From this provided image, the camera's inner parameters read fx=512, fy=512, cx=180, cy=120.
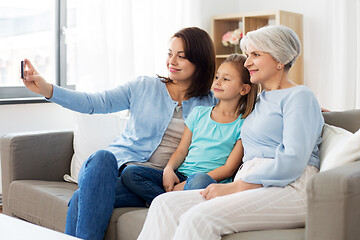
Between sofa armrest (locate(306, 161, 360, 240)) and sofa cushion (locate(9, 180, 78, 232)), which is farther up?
sofa armrest (locate(306, 161, 360, 240))

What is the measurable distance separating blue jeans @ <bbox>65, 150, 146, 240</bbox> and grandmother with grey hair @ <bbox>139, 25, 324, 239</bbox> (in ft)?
0.97

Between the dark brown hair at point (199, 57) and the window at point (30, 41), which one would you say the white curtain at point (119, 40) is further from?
the dark brown hair at point (199, 57)

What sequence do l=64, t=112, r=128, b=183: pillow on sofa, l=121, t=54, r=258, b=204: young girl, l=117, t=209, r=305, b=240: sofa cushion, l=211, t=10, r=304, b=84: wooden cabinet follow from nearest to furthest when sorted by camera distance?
l=117, t=209, r=305, b=240: sofa cushion → l=121, t=54, r=258, b=204: young girl → l=64, t=112, r=128, b=183: pillow on sofa → l=211, t=10, r=304, b=84: wooden cabinet

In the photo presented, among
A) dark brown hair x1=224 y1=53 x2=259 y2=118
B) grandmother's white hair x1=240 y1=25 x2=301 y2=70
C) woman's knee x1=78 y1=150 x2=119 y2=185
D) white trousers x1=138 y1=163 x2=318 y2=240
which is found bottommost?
white trousers x1=138 y1=163 x2=318 y2=240

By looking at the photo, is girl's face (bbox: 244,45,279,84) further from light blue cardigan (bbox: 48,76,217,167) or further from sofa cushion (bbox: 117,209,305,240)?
sofa cushion (bbox: 117,209,305,240)

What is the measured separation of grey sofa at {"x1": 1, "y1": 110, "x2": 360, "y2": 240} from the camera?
A: 1313mm

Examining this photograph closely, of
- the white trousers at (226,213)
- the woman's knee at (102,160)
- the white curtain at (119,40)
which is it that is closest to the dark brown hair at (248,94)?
the white trousers at (226,213)

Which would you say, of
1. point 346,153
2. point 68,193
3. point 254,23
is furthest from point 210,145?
point 254,23

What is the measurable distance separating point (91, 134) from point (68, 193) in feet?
1.29

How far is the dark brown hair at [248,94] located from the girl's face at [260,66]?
0.14 metres

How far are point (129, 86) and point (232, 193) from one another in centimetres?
83

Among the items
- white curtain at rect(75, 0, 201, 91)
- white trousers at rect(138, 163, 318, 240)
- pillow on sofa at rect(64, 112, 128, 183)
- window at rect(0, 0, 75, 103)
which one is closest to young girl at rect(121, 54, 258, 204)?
white trousers at rect(138, 163, 318, 240)

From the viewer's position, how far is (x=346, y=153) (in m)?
1.58

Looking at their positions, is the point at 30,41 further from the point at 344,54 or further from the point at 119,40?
the point at 344,54
